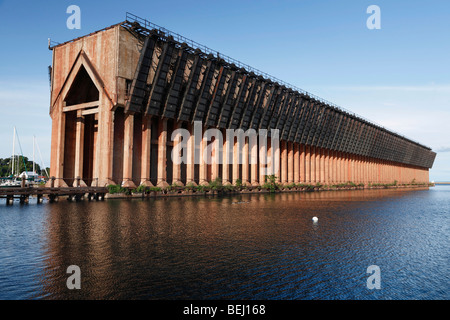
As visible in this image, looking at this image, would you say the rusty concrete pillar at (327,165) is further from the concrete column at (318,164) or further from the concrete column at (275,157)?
the concrete column at (275,157)

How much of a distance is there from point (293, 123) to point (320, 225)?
208ft

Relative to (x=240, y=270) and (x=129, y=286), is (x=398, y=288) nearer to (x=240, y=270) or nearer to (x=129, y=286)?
(x=240, y=270)

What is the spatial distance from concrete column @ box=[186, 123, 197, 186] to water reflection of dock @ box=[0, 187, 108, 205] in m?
15.5

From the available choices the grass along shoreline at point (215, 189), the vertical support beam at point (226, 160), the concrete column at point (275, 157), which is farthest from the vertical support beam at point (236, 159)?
the concrete column at point (275, 157)

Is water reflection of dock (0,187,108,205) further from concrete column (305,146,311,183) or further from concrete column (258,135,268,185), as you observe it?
concrete column (305,146,311,183)

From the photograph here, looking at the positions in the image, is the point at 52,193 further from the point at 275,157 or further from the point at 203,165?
the point at 275,157

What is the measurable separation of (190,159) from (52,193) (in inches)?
886

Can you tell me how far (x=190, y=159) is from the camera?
56.9 meters

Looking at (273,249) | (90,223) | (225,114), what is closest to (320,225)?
(273,249)

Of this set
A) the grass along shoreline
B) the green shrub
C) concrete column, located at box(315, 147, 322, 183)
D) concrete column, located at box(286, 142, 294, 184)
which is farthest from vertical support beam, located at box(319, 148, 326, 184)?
the green shrub

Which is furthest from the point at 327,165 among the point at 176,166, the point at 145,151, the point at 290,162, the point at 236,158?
the point at 145,151

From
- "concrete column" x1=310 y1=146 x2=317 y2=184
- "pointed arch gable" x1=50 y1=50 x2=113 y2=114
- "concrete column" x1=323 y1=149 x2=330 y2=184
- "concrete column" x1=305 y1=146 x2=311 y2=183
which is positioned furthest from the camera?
"concrete column" x1=323 y1=149 x2=330 y2=184

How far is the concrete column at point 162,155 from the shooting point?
172 ft

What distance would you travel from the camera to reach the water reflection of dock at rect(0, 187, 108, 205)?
117 ft
